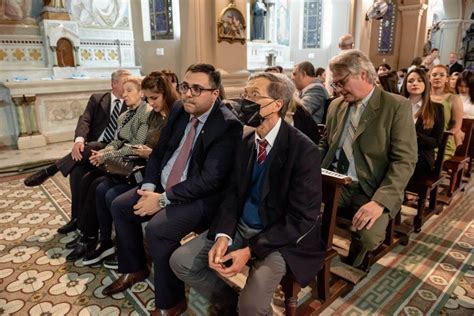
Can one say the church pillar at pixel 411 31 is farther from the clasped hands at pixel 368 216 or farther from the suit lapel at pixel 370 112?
the clasped hands at pixel 368 216

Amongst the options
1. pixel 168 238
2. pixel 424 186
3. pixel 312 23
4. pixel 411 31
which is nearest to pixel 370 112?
pixel 424 186

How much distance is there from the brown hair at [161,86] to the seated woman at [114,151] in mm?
228

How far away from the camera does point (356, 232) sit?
2084mm

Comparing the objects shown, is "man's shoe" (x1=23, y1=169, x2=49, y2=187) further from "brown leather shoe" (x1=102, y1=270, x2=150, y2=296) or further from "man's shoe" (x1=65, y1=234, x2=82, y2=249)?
"brown leather shoe" (x1=102, y1=270, x2=150, y2=296)

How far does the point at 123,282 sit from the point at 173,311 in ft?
1.58

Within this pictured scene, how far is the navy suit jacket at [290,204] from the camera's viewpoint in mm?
1562

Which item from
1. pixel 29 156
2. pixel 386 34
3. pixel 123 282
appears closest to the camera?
pixel 123 282

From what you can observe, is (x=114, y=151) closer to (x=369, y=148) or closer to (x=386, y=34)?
(x=369, y=148)

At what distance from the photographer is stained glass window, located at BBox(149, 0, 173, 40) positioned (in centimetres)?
666

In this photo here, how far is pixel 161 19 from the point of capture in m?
6.81

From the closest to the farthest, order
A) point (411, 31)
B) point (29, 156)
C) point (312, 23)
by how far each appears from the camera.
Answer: point (29, 156) → point (312, 23) → point (411, 31)

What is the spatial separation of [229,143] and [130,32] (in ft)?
20.4

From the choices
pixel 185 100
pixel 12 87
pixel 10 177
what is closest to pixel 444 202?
pixel 185 100

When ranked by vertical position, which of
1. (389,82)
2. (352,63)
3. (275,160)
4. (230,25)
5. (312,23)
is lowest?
(275,160)
